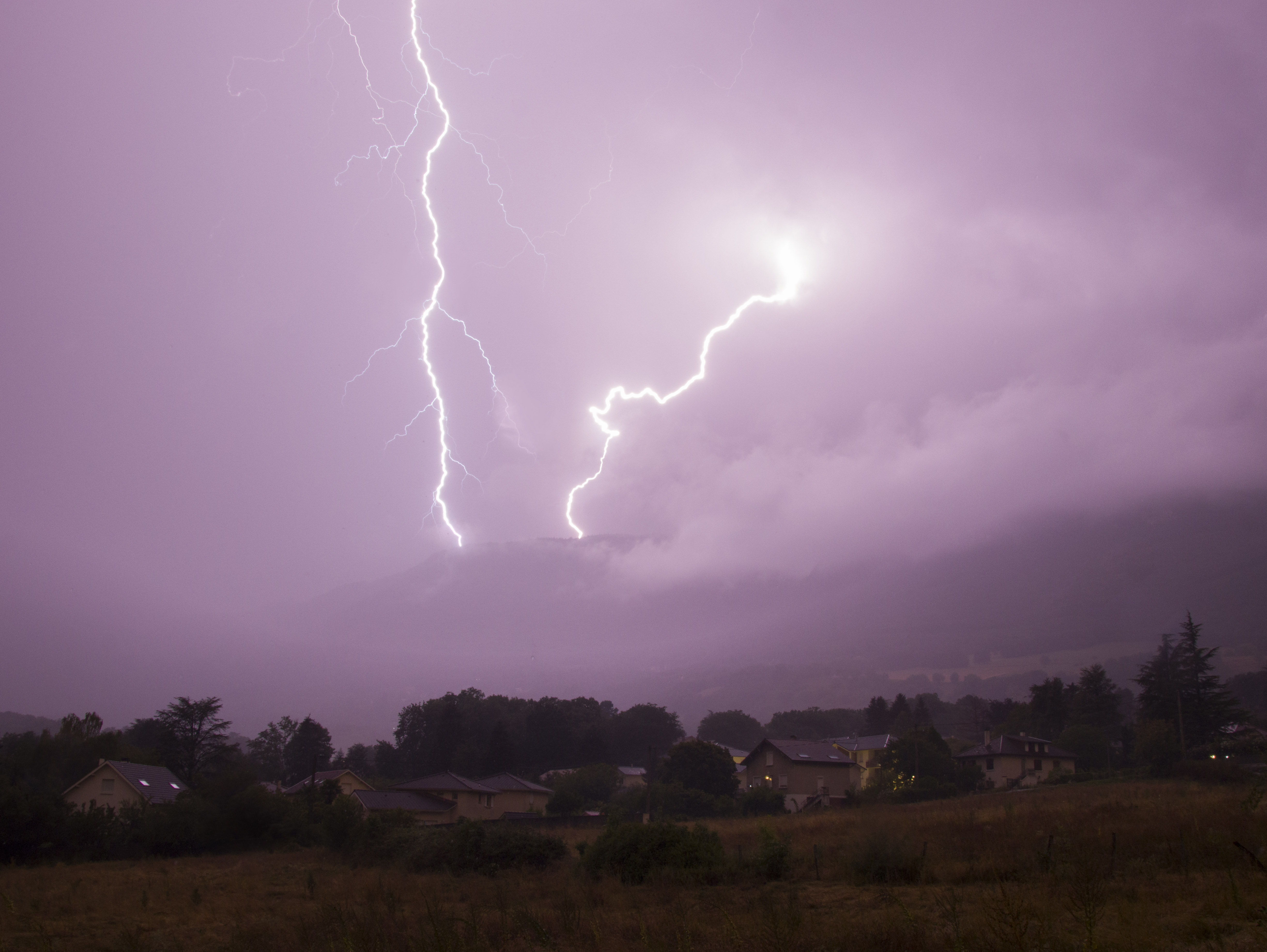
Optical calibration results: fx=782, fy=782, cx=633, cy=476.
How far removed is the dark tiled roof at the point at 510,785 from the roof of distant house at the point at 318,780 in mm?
8502

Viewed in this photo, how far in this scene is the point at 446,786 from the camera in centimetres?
4888

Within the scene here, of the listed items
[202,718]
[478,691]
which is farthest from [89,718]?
[478,691]

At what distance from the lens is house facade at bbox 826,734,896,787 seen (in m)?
62.2

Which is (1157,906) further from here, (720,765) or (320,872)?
(720,765)

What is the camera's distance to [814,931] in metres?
9.34

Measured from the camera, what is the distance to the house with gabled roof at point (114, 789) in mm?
40438

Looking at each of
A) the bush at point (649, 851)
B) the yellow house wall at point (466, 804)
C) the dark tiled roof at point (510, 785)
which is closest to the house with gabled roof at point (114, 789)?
the yellow house wall at point (466, 804)

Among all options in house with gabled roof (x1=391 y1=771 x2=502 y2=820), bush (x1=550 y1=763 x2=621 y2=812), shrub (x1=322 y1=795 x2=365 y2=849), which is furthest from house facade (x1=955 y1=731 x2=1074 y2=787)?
shrub (x1=322 y1=795 x2=365 y2=849)

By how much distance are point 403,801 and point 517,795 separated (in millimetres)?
10933

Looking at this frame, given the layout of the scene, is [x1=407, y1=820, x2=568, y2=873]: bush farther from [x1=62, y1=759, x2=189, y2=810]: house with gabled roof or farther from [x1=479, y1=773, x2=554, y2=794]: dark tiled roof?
[x1=479, y1=773, x2=554, y2=794]: dark tiled roof

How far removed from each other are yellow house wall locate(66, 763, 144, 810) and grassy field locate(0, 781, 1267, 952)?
16112 millimetres

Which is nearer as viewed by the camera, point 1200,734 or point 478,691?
point 1200,734

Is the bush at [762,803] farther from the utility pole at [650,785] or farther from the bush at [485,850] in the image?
the bush at [485,850]

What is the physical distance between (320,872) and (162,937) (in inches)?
545
